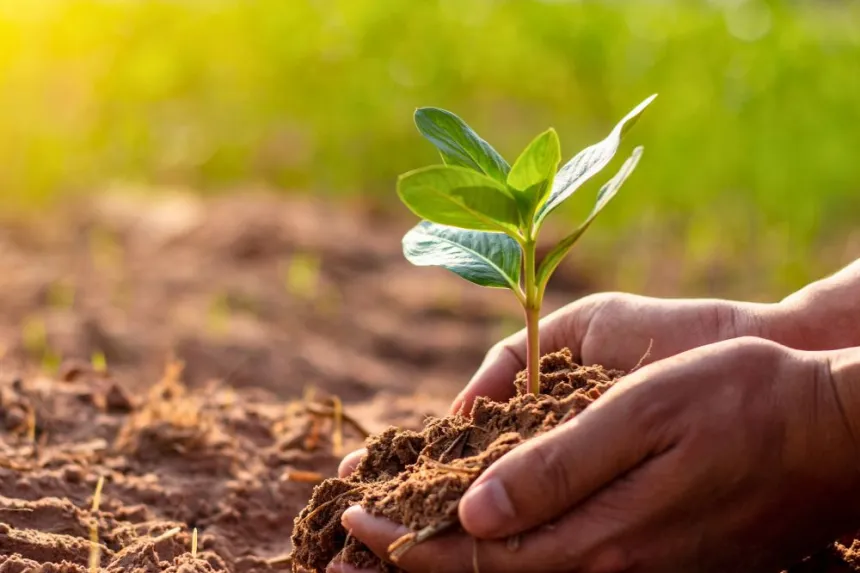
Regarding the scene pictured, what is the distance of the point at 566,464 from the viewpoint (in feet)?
4.18

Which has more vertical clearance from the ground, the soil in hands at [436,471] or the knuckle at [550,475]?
the soil in hands at [436,471]

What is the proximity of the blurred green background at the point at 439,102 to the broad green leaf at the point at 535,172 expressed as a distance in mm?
3587

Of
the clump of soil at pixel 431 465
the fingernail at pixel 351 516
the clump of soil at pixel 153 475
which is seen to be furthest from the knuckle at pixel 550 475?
the clump of soil at pixel 153 475

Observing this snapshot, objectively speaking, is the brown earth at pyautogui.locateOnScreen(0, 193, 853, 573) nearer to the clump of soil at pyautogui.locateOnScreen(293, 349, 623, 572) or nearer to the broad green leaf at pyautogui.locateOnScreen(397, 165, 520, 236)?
the clump of soil at pyautogui.locateOnScreen(293, 349, 623, 572)

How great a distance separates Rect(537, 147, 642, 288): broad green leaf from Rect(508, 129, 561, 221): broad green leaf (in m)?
0.07

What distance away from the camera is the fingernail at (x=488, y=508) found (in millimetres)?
1259

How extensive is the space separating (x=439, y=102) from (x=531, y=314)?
4.76 metres

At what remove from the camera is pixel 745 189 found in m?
5.69

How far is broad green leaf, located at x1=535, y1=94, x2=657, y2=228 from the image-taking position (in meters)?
1.46

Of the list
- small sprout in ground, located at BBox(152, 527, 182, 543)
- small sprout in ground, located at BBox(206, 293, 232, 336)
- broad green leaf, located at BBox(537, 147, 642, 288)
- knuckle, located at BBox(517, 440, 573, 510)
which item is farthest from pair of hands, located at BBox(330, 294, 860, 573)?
small sprout in ground, located at BBox(206, 293, 232, 336)

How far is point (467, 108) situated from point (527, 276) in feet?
17.0

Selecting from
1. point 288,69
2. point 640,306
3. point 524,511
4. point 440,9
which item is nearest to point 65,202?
point 288,69

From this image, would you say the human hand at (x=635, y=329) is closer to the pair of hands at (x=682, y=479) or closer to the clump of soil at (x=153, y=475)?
the pair of hands at (x=682, y=479)

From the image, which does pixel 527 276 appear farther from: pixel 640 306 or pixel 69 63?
pixel 69 63
